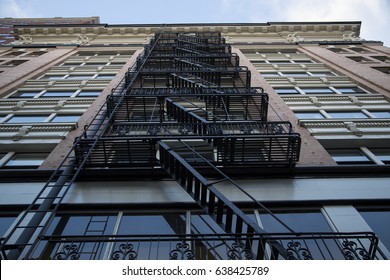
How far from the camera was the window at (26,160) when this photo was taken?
11.2 m

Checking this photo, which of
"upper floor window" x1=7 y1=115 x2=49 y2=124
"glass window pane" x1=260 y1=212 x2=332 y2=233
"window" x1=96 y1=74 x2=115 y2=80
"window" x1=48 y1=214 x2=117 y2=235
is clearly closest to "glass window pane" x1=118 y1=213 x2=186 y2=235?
"window" x1=48 y1=214 x2=117 y2=235

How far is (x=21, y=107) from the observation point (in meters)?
15.5

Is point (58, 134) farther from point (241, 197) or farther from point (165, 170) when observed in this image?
point (241, 197)

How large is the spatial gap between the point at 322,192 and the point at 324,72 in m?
15.3

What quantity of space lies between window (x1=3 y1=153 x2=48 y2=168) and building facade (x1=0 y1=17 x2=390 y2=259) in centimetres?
5

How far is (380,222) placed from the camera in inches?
312

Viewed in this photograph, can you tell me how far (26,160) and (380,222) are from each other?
1230 cm

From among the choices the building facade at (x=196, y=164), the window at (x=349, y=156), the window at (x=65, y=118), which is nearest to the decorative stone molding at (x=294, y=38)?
the building facade at (x=196, y=164)

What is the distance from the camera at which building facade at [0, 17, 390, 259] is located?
22.6 feet

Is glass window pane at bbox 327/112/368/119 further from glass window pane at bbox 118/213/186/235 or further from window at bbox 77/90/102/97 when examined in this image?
window at bbox 77/90/102/97

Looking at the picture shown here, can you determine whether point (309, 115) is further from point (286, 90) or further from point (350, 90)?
point (350, 90)

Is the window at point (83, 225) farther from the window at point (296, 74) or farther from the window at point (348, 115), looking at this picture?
the window at point (296, 74)

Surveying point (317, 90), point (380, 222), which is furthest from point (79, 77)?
point (380, 222)

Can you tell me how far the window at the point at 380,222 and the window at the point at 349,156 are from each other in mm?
3125
